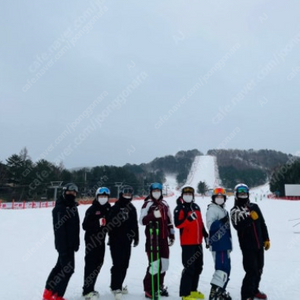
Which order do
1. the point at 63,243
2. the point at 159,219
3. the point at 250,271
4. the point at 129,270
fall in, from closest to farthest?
the point at 250,271, the point at 63,243, the point at 159,219, the point at 129,270

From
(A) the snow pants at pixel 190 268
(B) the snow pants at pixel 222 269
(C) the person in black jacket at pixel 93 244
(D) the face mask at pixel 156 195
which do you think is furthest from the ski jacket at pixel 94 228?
(B) the snow pants at pixel 222 269

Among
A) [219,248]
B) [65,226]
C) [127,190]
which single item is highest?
[127,190]

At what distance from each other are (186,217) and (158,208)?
0.49m

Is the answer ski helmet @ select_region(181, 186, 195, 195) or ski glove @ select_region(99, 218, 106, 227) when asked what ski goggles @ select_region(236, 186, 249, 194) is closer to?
ski helmet @ select_region(181, 186, 195, 195)

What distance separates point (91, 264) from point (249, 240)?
2.56 metres

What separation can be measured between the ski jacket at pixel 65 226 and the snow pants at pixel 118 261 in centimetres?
63

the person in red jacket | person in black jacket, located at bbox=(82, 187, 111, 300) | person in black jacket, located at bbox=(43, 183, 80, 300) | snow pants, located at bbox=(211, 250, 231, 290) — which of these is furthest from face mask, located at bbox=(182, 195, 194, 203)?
person in black jacket, located at bbox=(43, 183, 80, 300)

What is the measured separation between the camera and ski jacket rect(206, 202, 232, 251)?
4707mm

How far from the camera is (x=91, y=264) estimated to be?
196 inches

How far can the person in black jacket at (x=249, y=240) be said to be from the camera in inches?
179

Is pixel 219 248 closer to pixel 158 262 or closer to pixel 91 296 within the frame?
pixel 158 262

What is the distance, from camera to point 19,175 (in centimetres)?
5312

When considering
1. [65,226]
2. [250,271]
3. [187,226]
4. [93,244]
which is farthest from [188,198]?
[65,226]

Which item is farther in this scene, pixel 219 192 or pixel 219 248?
pixel 219 192
